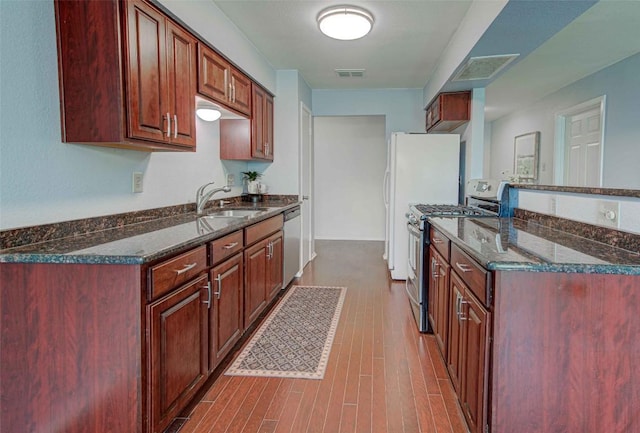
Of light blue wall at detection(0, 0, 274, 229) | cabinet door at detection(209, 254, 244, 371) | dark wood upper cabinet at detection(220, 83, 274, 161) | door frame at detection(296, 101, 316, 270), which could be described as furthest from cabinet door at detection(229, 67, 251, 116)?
cabinet door at detection(209, 254, 244, 371)

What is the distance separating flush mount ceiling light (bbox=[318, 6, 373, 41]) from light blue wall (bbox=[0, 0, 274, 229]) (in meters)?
1.74

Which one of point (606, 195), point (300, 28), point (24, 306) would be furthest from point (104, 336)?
point (300, 28)

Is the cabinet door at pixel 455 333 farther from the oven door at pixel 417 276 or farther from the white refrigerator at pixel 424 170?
the white refrigerator at pixel 424 170

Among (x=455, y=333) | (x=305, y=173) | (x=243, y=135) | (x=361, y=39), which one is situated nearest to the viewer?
(x=455, y=333)

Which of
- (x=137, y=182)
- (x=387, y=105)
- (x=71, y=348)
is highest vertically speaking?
(x=387, y=105)

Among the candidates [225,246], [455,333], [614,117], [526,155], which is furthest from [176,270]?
[526,155]

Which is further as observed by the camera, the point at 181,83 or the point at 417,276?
the point at 417,276

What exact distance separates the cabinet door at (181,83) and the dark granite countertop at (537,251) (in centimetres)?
164

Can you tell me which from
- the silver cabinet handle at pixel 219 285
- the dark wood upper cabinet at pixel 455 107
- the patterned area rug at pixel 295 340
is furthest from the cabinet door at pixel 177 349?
the dark wood upper cabinet at pixel 455 107

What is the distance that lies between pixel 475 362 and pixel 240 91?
280 centimetres

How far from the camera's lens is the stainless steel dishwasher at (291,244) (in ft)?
12.8

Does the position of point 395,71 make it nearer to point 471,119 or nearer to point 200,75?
point 471,119

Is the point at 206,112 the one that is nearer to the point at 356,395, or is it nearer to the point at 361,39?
the point at 361,39

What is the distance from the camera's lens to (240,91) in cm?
340
